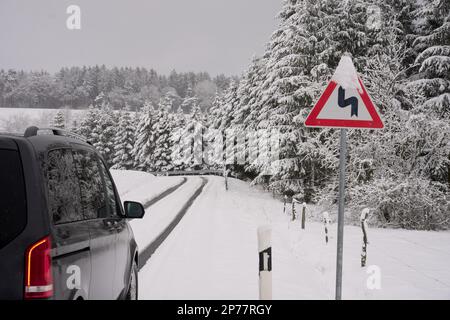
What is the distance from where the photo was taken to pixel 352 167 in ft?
63.7

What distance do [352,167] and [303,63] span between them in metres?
8.36

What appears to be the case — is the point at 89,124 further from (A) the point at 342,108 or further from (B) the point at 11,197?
(B) the point at 11,197

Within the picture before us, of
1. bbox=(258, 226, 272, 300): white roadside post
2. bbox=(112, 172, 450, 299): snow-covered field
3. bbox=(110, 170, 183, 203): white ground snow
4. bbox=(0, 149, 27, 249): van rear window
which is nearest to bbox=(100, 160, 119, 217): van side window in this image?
bbox=(258, 226, 272, 300): white roadside post

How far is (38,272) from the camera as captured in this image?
2537 millimetres

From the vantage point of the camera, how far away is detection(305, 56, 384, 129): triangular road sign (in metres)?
5.39

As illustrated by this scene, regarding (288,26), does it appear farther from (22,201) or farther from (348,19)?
(22,201)

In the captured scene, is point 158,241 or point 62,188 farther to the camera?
point 158,241

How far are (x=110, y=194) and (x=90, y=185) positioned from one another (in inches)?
36.4

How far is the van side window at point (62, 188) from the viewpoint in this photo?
9.75 ft

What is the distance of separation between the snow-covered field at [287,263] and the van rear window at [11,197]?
178 inches

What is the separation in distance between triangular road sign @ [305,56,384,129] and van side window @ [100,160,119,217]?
2517 mm

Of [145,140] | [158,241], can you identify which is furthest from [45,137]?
[145,140]

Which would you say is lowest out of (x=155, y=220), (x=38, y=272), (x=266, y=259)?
(x=155, y=220)
